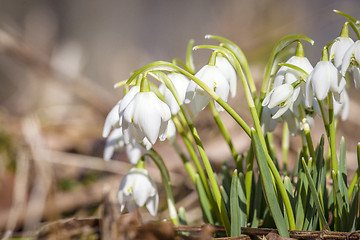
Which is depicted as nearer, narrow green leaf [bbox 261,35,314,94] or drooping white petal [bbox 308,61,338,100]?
drooping white petal [bbox 308,61,338,100]

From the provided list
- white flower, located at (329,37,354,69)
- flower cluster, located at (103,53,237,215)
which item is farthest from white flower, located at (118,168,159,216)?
white flower, located at (329,37,354,69)

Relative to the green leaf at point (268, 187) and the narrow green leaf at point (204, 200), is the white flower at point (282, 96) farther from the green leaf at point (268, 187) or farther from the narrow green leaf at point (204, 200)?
the narrow green leaf at point (204, 200)

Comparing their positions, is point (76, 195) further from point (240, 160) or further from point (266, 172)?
point (266, 172)

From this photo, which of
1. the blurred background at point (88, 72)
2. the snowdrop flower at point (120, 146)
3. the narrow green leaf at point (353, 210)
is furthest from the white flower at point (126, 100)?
the narrow green leaf at point (353, 210)

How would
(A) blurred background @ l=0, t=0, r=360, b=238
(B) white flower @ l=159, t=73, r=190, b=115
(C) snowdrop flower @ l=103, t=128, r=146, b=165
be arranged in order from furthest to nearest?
(A) blurred background @ l=0, t=0, r=360, b=238, (C) snowdrop flower @ l=103, t=128, r=146, b=165, (B) white flower @ l=159, t=73, r=190, b=115

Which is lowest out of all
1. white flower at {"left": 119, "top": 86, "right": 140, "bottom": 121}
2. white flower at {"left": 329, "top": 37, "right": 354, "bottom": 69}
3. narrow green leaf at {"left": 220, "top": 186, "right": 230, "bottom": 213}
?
narrow green leaf at {"left": 220, "top": 186, "right": 230, "bottom": 213}

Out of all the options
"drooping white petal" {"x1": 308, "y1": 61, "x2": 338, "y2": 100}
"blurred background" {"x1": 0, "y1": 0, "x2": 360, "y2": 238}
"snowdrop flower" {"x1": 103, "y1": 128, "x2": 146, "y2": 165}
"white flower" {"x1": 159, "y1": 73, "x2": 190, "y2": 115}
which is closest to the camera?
"drooping white petal" {"x1": 308, "y1": 61, "x2": 338, "y2": 100}

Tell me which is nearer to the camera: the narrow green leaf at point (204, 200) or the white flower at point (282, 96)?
the white flower at point (282, 96)

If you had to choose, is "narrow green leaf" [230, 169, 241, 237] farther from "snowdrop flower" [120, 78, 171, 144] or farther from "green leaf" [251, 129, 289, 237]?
"snowdrop flower" [120, 78, 171, 144]
